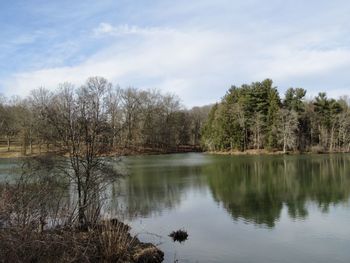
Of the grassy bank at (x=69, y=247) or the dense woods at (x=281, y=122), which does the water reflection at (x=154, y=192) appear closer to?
the grassy bank at (x=69, y=247)

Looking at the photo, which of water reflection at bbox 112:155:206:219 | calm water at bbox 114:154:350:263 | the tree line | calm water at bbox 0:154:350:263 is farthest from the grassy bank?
the tree line

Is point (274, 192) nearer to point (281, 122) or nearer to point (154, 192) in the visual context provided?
point (154, 192)

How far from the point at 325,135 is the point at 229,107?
1782 centimetres

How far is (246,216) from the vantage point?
19.4 m

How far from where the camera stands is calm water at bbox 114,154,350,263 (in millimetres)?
13680

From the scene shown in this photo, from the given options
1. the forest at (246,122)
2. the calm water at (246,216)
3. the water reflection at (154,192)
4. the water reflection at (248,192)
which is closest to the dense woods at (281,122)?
the forest at (246,122)

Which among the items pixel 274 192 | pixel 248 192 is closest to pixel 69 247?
pixel 248 192

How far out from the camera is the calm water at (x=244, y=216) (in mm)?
13680

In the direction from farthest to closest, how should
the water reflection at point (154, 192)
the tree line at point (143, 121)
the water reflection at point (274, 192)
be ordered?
the tree line at point (143, 121) → the water reflection at point (154, 192) → the water reflection at point (274, 192)

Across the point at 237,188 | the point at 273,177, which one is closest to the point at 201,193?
the point at 237,188

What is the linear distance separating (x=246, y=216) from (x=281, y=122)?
5506 centimetres

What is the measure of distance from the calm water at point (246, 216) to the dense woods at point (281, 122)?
127 feet

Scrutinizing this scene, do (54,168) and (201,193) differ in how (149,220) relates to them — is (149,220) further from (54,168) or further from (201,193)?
(201,193)

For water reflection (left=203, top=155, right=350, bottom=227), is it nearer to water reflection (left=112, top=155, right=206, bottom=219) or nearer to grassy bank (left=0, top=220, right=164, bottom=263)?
water reflection (left=112, top=155, right=206, bottom=219)
